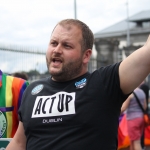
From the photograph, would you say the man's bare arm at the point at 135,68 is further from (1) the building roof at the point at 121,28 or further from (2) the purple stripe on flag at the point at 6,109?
(1) the building roof at the point at 121,28

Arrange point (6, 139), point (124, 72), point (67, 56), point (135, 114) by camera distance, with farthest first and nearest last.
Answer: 1. point (135, 114)
2. point (6, 139)
3. point (67, 56)
4. point (124, 72)

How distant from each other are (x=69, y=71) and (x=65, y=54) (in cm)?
10

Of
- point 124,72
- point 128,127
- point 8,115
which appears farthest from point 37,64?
point 124,72

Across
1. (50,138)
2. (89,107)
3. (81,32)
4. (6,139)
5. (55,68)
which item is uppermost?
(81,32)

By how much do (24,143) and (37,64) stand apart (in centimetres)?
911

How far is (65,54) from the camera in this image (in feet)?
7.53

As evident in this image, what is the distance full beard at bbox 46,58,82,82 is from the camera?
229 cm

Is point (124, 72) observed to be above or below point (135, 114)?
above

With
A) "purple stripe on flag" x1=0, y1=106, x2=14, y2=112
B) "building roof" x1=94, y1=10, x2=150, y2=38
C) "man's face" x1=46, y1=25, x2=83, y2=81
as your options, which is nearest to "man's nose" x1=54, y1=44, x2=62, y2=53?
"man's face" x1=46, y1=25, x2=83, y2=81

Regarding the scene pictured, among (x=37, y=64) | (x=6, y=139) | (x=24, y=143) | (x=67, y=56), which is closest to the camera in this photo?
(x=67, y=56)

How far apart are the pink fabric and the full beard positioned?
495cm

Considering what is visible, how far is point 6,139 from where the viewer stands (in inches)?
106

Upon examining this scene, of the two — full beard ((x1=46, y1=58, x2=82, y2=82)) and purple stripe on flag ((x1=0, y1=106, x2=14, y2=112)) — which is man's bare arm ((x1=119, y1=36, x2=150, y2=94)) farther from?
purple stripe on flag ((x1=0, y1=106, x2=14, y2=112))

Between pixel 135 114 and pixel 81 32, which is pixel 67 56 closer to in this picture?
pixel 81 32
